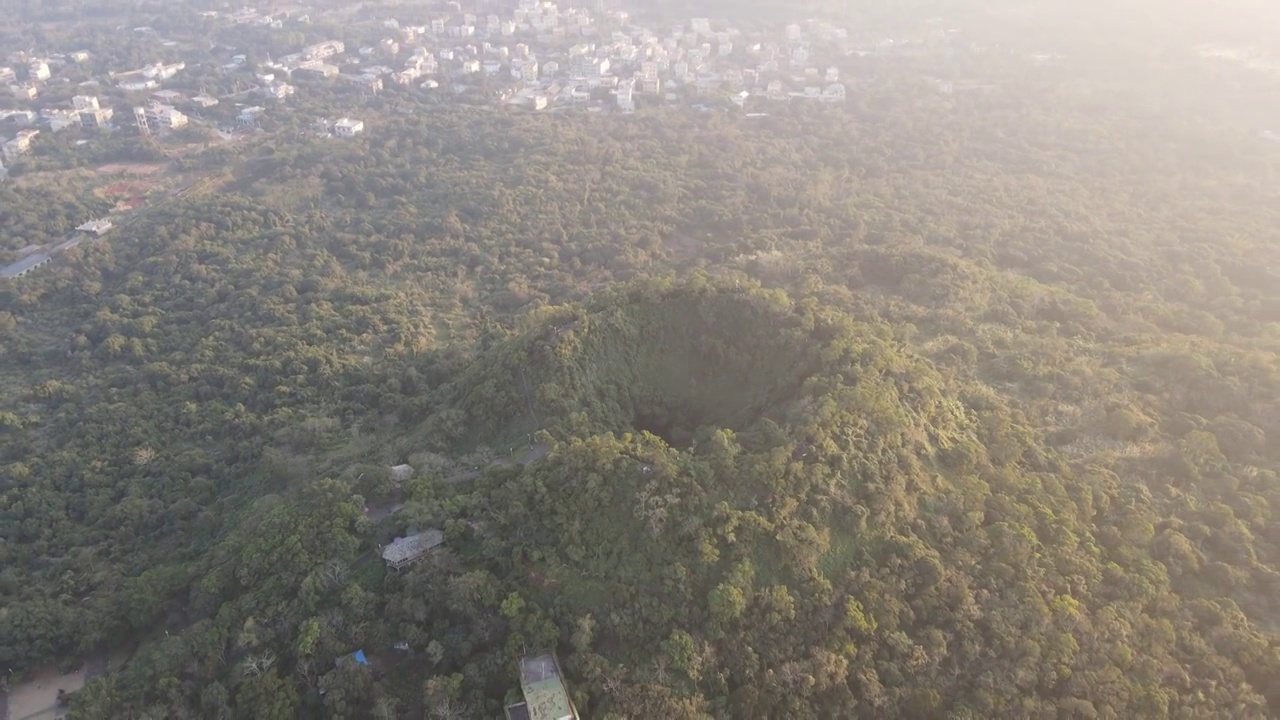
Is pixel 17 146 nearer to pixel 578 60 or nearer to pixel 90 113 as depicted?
pixel 90 113

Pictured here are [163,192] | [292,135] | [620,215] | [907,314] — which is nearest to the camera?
[907,314]

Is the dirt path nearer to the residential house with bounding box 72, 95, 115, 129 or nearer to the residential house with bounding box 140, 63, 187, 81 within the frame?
the residential house with bounding box 72, 95, 115, 129

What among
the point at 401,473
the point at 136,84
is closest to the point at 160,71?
the point at 136,84

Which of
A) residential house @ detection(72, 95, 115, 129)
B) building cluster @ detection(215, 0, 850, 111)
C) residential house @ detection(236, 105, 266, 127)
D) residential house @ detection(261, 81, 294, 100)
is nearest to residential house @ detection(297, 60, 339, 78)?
building cluster @ detection(215, 0, 850, 111)

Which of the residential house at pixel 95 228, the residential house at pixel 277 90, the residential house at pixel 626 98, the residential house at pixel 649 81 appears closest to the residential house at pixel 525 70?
the residential house at pixel 649 81

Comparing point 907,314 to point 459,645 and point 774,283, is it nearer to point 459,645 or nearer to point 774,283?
point 774,283

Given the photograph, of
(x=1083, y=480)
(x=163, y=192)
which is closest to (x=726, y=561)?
(x=1083, y=480)
